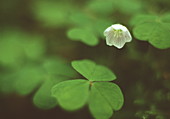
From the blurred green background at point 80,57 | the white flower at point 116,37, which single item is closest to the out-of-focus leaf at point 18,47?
the blurred green background at point 80,57

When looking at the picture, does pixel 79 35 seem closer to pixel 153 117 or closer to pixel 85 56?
pixel 85 56

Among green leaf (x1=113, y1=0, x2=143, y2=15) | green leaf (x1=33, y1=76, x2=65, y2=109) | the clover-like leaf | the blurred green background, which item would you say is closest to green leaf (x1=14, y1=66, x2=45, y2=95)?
the blurred green background

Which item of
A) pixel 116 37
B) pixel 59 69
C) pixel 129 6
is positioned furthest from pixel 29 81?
pixel 129 6

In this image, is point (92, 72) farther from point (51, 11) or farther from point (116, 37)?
point (51, 11)

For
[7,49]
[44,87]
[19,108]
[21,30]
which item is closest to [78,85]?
[44,87]

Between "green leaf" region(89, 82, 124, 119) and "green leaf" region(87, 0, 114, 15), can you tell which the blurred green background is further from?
"green leaf" region(89, 82, 124, 119)
